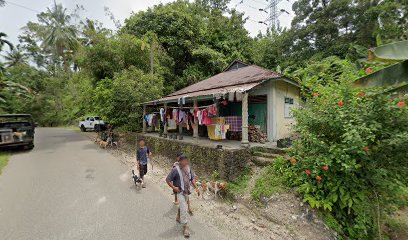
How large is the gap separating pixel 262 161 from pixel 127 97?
10747 mm

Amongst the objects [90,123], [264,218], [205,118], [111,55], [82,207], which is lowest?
[264,218]

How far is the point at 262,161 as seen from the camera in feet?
22.0

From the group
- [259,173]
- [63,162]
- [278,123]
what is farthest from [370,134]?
[63,162]

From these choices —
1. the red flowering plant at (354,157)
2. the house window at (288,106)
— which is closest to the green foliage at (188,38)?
the house window at (288,106)

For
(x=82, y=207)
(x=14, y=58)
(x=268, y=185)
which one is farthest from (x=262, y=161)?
(x=14, y=58)

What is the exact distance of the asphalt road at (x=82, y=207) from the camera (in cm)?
420

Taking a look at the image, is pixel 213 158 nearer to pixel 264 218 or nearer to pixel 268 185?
pixel 268 185

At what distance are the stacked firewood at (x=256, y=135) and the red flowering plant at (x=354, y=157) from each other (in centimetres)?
363

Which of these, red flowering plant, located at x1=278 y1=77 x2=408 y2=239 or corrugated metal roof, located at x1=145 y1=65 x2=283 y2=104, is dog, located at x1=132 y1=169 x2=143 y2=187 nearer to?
corrugated metal roof, located at x1=145 y1=65 x2=283 y2=104

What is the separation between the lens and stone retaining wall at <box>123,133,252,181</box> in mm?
6711

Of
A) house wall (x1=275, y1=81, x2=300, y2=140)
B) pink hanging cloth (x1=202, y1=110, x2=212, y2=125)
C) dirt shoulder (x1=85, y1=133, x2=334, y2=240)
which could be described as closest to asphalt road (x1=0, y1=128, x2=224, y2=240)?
dirt shoulder (x1=85, y1=133, x2=334, y2=240)

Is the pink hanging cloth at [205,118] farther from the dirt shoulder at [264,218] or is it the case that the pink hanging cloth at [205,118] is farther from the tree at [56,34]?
the tree at [56,34]

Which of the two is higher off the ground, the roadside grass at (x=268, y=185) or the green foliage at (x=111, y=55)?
the green foliage at (x=111, y=55)

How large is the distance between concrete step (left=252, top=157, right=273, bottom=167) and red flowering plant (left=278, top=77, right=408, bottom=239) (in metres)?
1.34
